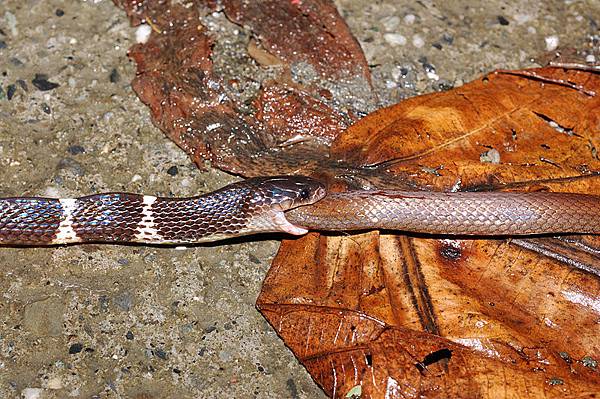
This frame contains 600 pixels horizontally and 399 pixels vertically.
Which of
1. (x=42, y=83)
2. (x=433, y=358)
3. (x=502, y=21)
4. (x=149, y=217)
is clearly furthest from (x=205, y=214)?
(x=502, y=21)

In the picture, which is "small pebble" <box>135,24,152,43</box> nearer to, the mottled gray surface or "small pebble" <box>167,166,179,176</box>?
the mottled gray surface

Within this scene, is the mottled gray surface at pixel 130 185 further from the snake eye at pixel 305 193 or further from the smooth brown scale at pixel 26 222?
the snake eye at pixel 305 193

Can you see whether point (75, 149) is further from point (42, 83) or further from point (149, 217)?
point (149, 217)

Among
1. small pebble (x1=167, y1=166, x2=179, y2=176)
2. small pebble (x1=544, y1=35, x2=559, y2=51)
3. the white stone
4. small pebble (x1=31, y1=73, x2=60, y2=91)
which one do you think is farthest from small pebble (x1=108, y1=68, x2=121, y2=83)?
small pebble (x1=544, y1=35, x2=559, y2=51)

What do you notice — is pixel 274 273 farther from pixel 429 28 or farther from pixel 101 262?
pixel 429 28

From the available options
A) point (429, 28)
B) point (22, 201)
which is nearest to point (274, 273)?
point (22, 201)

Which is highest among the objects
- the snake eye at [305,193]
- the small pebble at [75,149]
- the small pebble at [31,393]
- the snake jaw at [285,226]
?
the snake eye at [305,193]

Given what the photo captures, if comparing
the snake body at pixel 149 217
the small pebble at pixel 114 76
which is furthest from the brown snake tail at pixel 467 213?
the small pebble at pixel 114 76
